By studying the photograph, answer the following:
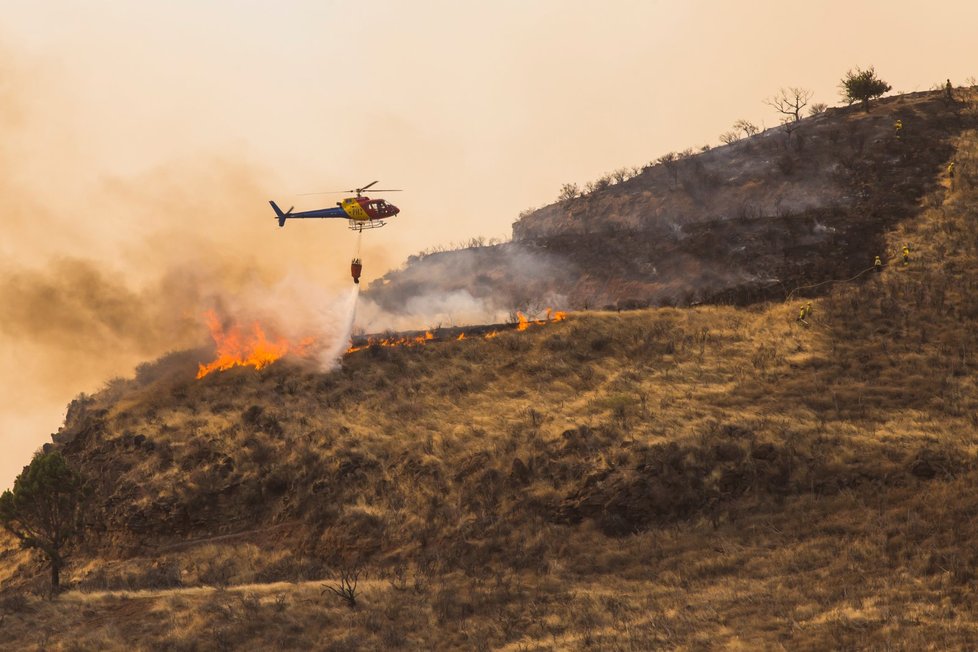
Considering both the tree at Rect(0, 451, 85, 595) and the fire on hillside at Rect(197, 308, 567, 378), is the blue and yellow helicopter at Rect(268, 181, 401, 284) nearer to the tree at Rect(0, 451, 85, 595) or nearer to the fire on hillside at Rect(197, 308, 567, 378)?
the fire on hillside at Rect(197, 308, 567, 378)

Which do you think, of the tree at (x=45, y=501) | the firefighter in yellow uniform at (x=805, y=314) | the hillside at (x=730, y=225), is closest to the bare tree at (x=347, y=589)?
the tree at (x=45, y=501)

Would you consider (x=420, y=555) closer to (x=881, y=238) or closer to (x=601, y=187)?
(x=881, y=238)

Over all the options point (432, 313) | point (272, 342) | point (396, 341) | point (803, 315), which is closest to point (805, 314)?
point (803, 315)

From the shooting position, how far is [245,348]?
47.9 m

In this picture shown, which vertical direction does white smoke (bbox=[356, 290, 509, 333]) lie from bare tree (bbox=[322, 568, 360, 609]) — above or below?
above

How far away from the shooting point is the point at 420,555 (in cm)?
3150

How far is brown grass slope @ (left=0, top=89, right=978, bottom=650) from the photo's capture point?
25.3m

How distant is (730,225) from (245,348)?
36531 millimetres

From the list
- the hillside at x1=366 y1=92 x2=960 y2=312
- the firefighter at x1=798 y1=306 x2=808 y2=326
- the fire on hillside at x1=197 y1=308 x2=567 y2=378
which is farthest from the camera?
the hillside at x1=366 y1=92 x2=960 y2=312

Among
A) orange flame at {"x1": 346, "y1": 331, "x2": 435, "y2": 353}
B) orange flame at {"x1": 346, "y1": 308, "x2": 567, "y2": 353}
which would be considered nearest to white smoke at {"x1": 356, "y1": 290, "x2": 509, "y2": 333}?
orange flame at {"x1": 346, "y1": 331, "x2": 435, "y2": 353}

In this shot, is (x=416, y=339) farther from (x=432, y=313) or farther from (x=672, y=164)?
(x=672, y=164)

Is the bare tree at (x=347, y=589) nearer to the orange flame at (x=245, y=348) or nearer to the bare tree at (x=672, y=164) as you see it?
the orange flame at (x=245, y=348)

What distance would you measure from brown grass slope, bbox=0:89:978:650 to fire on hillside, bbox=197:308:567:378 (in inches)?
48.3

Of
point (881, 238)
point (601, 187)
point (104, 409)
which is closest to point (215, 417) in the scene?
point (104, 409)
